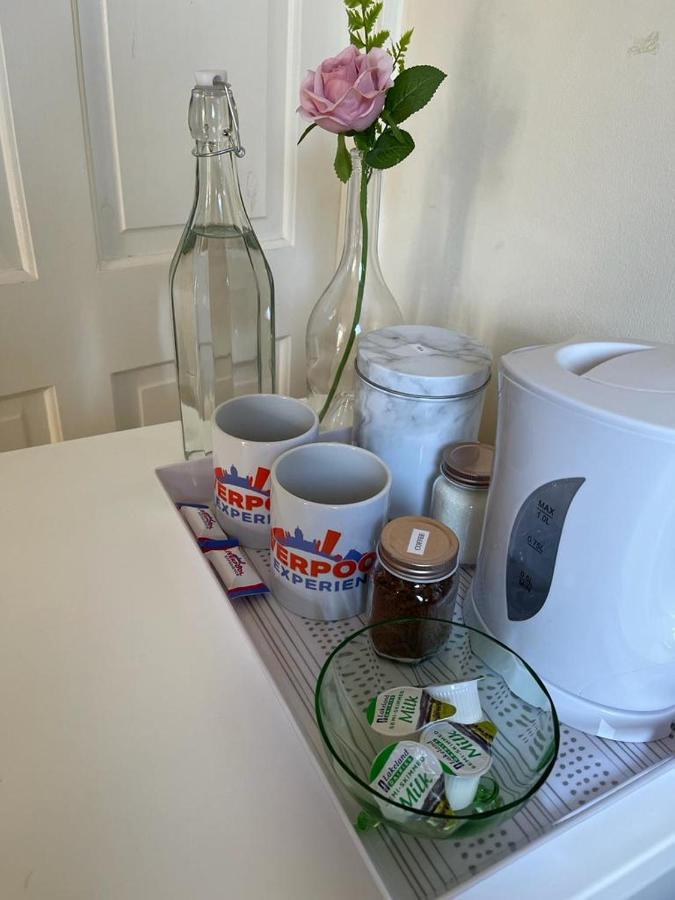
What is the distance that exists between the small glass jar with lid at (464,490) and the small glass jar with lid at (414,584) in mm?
78

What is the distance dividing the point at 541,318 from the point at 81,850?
59 cm

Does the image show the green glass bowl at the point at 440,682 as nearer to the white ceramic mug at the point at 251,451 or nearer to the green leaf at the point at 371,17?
the white ceramic mug at the point at 251,451

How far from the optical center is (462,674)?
50 centimetres

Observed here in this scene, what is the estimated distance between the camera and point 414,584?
0.49 meters

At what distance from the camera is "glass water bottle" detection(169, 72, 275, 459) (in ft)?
2.12

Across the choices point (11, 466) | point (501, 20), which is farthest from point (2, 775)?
point (501, 20)

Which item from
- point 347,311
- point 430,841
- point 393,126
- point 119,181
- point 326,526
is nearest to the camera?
point 430,841

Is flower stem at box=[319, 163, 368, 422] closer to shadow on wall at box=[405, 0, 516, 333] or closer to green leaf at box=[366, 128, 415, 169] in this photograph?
green leaf at box=[366, 128, 415, 169]

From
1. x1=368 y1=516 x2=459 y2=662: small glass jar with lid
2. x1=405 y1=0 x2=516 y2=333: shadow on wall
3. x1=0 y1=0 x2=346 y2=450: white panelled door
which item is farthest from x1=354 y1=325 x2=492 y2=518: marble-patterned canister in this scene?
x1=0 y1=0 x2=346 y2=450: white panelled door

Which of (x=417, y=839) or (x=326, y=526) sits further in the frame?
(x=326, y=526)

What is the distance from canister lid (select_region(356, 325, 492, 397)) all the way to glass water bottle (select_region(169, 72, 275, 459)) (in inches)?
6.5

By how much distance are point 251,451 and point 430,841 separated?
31 cm

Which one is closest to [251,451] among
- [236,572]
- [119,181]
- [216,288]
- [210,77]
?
[236,572]

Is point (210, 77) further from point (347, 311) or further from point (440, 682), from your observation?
point (440, 682)
